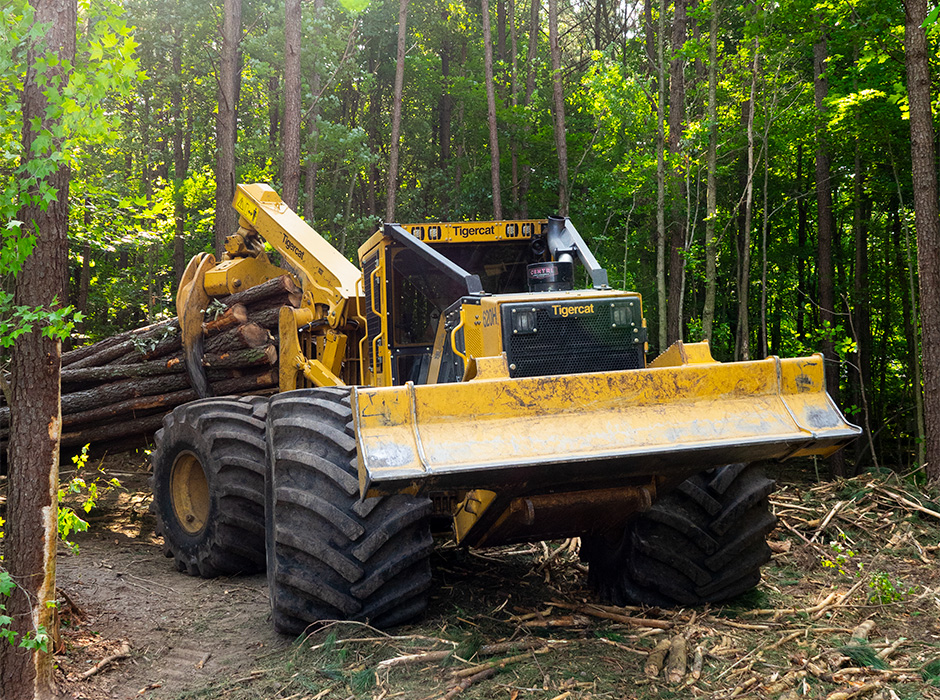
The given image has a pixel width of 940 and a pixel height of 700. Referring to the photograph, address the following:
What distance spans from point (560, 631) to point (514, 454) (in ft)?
5.34

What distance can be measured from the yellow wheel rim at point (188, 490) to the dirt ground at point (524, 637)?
551 millimetres

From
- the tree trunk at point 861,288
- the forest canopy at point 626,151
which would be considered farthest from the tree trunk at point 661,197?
the tree trunk at point 861,288

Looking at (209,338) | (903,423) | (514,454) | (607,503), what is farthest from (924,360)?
(903,423)

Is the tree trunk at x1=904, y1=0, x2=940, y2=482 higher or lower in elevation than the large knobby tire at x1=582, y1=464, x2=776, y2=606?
higher

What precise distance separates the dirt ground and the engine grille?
1.64m

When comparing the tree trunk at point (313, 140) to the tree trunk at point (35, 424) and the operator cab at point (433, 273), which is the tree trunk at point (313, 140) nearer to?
the operator cab at point (433, 273)

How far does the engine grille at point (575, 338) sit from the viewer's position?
5090 mm

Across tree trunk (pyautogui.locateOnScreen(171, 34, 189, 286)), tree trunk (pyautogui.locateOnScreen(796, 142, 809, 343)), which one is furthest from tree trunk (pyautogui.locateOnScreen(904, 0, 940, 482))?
tree trunk (pyautogui.locateOnScreen(171, 34, 189, 286))

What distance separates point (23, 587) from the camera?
4.54 m

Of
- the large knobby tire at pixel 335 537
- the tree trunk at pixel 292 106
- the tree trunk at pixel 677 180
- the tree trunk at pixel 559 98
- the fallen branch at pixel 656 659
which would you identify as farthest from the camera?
the tree trunk at pixel 559 98

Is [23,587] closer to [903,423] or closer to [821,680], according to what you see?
[821,680]

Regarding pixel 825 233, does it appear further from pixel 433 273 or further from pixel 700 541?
pixel 700 541

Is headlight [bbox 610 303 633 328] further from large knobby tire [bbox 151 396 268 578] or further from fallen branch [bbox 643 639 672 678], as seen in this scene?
large knobby tire [bbox 151 396 268 578]

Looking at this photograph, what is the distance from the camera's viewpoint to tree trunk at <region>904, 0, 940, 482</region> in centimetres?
986
